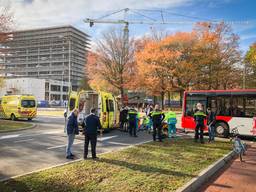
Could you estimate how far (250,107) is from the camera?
1523 centimetres

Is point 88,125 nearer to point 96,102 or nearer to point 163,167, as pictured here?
point 163,167

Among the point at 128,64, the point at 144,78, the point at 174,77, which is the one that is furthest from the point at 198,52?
the point at 128,64

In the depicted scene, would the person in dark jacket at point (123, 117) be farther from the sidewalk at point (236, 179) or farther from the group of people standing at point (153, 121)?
the sidewalk at point (236, 179)

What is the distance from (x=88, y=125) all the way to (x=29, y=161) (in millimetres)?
2170

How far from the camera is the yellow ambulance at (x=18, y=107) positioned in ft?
82.0

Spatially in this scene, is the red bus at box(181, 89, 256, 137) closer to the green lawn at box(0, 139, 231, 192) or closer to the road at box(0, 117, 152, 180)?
the road at box(0, 117, 152, 180)

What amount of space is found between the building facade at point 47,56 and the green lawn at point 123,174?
11100 cm

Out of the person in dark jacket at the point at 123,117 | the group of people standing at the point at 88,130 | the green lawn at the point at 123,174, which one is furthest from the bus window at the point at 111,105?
the group of people standing at the point at 88,130

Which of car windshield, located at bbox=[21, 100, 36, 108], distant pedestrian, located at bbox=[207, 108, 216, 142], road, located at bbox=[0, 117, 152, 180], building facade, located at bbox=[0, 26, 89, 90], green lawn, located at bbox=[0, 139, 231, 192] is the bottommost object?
road, located at bbox=[0, 117, 152, 180]

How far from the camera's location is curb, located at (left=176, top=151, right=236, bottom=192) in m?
5.97

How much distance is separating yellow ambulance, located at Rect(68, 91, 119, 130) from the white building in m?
73.5

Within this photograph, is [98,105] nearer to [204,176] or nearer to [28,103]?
[204,176]

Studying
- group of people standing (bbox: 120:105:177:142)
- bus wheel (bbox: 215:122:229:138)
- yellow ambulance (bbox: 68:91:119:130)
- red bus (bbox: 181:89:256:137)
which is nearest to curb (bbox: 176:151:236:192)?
group of people standing (bbox: 120:105:177:142)

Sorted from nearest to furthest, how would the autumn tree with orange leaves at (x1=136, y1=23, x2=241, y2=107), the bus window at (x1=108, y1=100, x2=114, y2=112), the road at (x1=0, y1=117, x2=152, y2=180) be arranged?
the road at (x1=0, y1=117, x2=152, y2=180), the bus window at (x1=108, y1=100, x2=114, y2=112), the autumn tree with orange leaves at (x1=136, y1=23, x2=241, y2=107)
